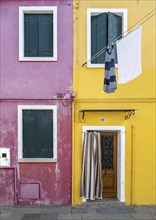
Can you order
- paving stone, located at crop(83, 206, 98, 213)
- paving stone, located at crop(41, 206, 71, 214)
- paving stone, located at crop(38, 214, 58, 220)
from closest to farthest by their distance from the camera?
paving stone, located at crop(38, 214, 58, 220), paving stone, located at crop(41, 206, 71, 214), paving stone, located at crop(83, 206, 98, 213)

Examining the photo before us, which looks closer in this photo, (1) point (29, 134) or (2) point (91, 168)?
(2) point (91, 168)

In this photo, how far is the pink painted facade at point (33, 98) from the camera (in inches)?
387

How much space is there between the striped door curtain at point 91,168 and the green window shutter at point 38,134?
1290mm

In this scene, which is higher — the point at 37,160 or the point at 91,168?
the point at 37,160

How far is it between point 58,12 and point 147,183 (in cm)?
700

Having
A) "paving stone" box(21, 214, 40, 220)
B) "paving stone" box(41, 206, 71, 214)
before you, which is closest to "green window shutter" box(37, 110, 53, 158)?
"paving stone" box(41, 206, 71, 214)

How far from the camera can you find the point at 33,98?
9828 mm

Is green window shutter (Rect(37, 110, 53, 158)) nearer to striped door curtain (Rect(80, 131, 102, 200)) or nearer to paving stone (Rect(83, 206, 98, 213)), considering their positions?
striped door curtain (Rect(80, 131, 102, 200))

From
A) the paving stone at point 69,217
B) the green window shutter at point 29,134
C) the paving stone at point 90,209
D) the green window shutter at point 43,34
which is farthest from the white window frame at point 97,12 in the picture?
the paving stone at point 69,217

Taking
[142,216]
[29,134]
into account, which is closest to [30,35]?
[29,134]

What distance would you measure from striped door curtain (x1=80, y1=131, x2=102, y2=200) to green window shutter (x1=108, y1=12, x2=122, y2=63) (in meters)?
3.58

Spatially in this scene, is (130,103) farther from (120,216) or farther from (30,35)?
(30,35)

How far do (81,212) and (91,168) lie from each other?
5.04 feet

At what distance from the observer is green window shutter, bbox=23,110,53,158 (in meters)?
9.91
